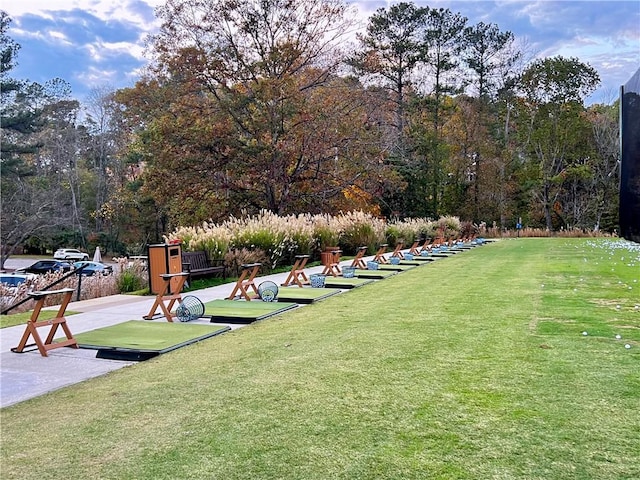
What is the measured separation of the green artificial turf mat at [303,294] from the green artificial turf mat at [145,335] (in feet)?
7.69

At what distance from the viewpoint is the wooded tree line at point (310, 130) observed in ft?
74.1

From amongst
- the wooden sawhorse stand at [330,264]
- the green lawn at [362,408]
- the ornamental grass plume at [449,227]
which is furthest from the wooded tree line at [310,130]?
the green lawn at [362,408]

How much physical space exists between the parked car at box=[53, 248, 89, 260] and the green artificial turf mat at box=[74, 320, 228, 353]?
1194 inches

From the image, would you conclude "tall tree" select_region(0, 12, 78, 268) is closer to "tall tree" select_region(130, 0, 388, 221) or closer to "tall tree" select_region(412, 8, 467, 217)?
"tall tree" select_region(130, 0, 388, 221)

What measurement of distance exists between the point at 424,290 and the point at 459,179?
1209 inches

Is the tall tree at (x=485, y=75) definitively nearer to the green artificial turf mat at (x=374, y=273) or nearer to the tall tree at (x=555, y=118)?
the tall tree at (x=555, y=118)

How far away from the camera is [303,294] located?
30.7ft

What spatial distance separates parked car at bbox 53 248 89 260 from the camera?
34.8 meters

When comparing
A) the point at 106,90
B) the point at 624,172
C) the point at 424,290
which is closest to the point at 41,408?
the point at 424,290

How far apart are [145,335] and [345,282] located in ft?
18.1

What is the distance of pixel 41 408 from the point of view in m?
3.78

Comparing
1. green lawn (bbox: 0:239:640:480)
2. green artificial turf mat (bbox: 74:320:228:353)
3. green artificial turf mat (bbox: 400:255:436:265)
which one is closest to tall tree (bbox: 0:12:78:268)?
green artificial turf mat (bbox: 400:255:436:265)

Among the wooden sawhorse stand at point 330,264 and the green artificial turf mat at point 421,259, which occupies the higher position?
the wooden sawhorse stand at point 330,264

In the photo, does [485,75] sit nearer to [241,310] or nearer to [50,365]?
[241,310]
